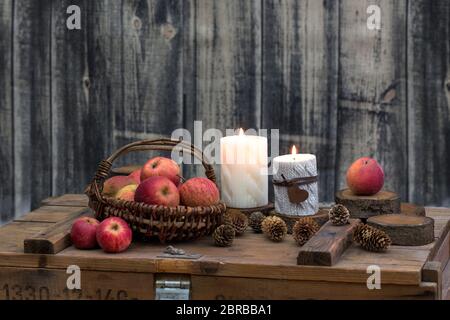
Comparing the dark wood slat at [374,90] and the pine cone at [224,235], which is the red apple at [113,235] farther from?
the dark wood slat at [374,90]

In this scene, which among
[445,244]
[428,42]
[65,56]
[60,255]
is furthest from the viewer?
[65,56]

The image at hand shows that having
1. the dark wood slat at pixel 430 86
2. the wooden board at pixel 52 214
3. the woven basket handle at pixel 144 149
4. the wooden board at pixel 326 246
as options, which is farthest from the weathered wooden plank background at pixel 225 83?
the wooden board at pixel 326 246

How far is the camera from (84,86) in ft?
10.3

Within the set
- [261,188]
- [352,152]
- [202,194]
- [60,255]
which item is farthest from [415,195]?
[60,255]

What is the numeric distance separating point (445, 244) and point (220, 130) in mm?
899

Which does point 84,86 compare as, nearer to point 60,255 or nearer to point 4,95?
point 4,95

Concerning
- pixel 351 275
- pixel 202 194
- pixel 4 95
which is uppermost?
pixel 4 95

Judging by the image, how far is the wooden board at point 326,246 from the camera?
6.78 feet

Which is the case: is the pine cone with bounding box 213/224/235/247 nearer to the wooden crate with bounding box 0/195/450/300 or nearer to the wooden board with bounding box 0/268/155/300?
the wooden crate with bounding box 0/195/450/300

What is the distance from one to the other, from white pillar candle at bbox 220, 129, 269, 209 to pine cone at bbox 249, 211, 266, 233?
9 centimetres

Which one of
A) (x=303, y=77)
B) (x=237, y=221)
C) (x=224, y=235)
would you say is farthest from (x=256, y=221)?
(x=303, y=77)

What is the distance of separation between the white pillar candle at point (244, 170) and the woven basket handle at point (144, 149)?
3.2 inches

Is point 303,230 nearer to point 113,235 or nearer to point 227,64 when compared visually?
point 113,235

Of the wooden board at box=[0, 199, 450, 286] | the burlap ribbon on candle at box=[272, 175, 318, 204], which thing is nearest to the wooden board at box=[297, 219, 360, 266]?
the wooden board at box=[0, 199, 450, 286]
